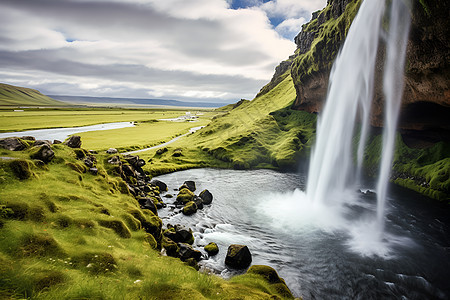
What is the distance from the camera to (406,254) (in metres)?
26.9

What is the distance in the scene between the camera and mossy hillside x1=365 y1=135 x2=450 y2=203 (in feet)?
141

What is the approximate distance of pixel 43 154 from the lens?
2728cm

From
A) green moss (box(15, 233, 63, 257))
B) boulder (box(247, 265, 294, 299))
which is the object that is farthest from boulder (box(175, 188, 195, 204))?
green moss (box(15, 233, 63, 257))

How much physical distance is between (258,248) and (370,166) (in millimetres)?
47466

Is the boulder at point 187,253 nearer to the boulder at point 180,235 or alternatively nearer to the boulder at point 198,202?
the boulder at point 180,235

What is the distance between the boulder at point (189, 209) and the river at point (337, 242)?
98 cm

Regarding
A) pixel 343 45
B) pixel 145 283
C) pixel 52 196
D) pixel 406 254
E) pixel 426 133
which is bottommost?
pixel 406 254

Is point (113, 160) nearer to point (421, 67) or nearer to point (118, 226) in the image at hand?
point (118, 226)

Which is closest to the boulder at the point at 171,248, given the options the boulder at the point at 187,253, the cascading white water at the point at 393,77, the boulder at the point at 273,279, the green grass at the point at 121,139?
the boulder at the point at 187,253

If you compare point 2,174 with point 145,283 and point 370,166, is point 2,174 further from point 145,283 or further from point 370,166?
point 370,166

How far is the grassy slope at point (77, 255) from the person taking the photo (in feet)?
39.7

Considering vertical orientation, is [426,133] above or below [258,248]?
above

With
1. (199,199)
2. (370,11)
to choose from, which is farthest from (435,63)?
(199,199)

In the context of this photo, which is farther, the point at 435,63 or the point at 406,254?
the point at 435,63
